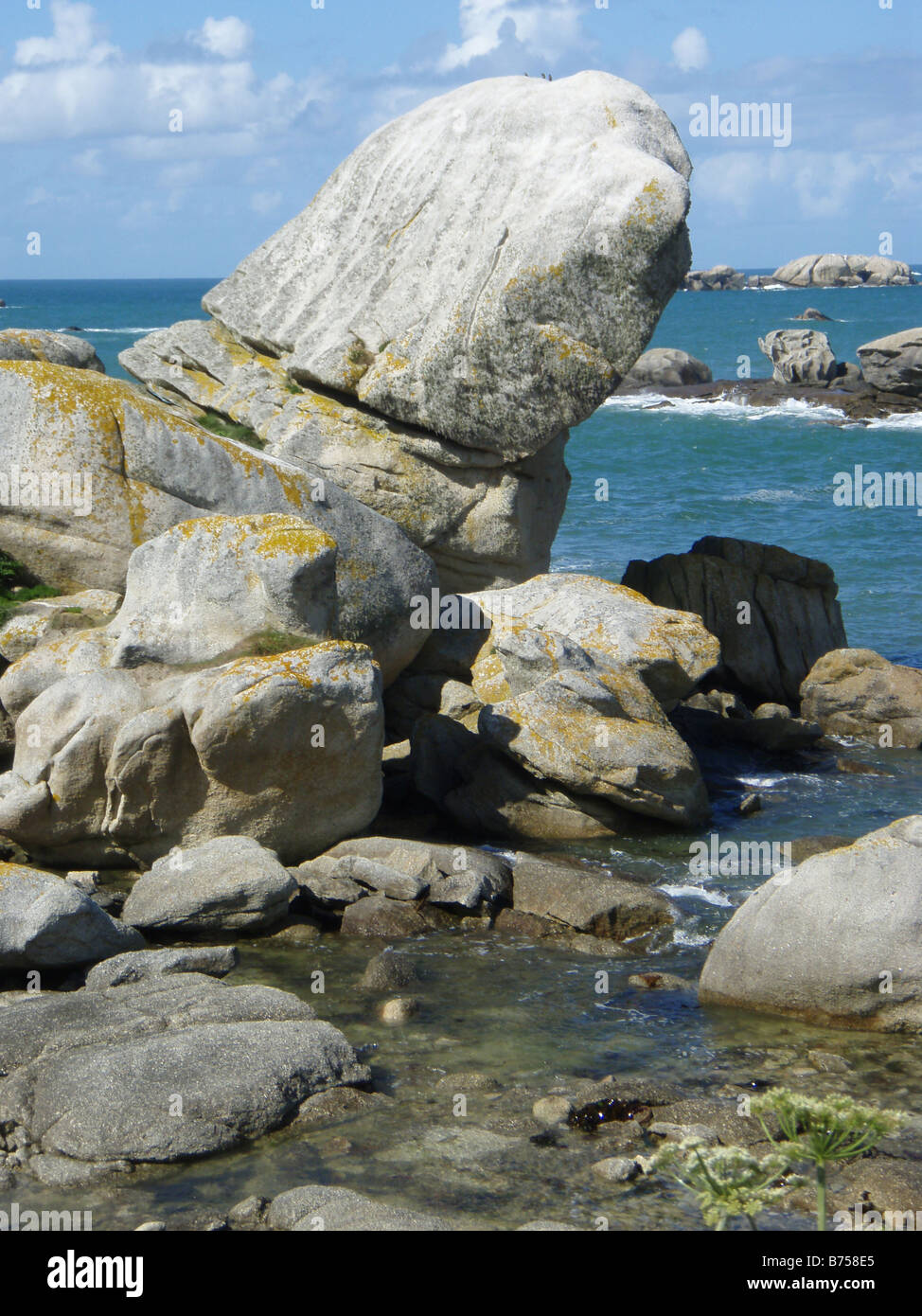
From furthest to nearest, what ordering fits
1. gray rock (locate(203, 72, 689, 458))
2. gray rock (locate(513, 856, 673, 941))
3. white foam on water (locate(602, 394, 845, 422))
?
white foam on water (locate(602, 394, 845, 422)), gray rock (locate(203, 72, 689, 458)), gray rock (locate(513, 856, 673, 941))

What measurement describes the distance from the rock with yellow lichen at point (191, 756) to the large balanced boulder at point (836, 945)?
203 inches

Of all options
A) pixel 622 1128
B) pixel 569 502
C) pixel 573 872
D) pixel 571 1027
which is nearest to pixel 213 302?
pixel 573 872

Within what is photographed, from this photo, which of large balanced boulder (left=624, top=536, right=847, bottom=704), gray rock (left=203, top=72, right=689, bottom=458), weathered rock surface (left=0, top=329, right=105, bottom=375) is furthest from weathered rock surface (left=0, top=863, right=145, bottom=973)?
large balanced boulder (left=624, top=536, right=847, bottom=704)

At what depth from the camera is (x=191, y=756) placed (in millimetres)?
15531

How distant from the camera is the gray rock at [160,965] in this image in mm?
12438

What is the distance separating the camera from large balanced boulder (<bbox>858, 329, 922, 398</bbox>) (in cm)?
6525

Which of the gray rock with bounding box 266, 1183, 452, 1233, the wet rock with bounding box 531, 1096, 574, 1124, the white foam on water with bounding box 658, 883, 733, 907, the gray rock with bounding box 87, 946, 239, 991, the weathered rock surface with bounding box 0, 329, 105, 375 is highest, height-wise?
the weathered rock surface with bounding box 0, 329, 105, 375

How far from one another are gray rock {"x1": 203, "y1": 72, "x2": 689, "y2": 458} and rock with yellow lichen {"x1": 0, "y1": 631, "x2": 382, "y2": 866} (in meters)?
6.65

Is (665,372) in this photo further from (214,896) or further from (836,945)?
(836,945)

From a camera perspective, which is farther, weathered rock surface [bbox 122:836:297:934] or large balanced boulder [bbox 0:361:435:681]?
large balanced boulder [bbox 0:361:435:681]

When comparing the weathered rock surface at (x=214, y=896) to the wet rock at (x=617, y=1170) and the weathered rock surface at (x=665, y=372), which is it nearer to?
the wet rock at (x=617, y=1170)

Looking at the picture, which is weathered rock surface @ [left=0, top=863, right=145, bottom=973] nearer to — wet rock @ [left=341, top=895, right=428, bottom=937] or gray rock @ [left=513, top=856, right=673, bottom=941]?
wet rock @ [left=341, top=895, right=428, bottom=937]

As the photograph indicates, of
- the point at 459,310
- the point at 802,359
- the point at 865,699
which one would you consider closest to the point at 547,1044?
the point at 459,310
